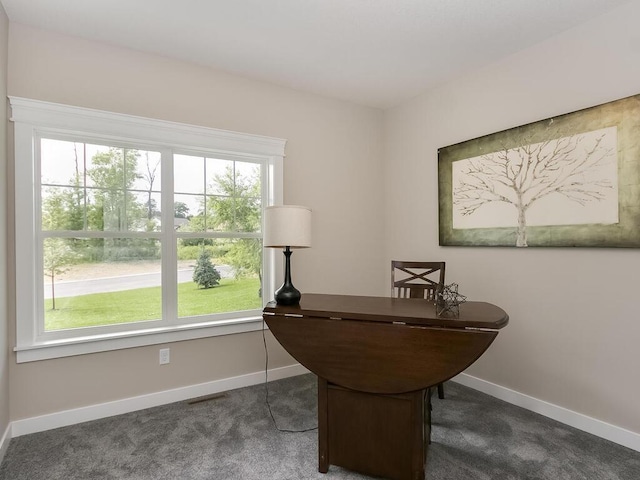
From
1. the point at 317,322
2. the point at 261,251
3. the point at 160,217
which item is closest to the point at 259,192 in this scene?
the point at 261,251

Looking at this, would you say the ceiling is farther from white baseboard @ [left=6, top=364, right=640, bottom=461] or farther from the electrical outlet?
white baseboard @ [left=6, top=364, right=640, bottom=461]

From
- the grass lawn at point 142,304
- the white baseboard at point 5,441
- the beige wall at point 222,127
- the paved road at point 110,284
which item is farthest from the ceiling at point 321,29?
the white baseboard at point 5,441

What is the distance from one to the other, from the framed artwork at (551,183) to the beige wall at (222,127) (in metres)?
0.88

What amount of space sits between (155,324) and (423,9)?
2.71 metres

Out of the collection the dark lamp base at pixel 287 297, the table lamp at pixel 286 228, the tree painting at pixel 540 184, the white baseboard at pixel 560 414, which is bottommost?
the white baseboard at pixel 560 414

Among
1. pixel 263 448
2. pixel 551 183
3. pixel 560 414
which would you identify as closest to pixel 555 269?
pixel 551 183

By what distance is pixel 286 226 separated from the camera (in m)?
2.11

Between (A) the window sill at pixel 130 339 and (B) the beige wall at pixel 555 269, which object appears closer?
(B) the beige wall at pixel 555 269

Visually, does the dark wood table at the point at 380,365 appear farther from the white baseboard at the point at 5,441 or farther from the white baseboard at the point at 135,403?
the white baseboard at the point at 5,441

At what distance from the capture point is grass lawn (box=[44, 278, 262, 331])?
2342 millimetres

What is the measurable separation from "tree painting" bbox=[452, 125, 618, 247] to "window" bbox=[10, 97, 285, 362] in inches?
62.0

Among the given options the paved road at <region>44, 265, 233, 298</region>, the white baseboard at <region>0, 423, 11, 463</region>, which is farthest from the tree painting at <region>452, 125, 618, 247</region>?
the white baseboard at <region>0, 423, 11, 463</region>

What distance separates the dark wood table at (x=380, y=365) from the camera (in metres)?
1.57

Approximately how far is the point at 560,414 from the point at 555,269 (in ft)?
3.07
